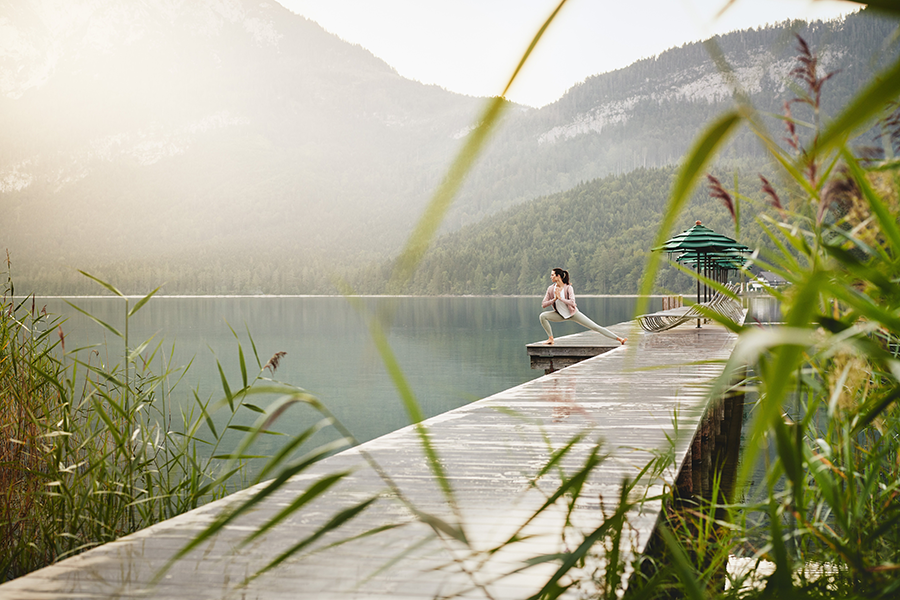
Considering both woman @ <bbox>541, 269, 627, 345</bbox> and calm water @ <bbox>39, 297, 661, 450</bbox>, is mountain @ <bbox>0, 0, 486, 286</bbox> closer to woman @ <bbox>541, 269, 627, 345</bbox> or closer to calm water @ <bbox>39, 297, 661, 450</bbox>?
calm water @ <bbox>39, 297, 661, 450</bbox>

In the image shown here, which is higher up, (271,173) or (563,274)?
(271,173)

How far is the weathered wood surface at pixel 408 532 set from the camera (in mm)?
1753

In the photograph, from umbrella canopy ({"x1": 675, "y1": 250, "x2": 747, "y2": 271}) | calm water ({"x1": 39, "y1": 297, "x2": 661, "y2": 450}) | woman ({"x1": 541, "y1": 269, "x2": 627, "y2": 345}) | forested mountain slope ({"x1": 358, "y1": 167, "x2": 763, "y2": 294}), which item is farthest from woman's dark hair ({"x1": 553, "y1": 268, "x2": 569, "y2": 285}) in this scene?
forested mountain slope ({"x1": 358, "y1": 167, "x2": 763, "y2": 294})

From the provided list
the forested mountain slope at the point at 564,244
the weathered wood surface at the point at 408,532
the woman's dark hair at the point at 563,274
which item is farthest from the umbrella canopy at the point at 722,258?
the forested mountain slope at the point at 564,244

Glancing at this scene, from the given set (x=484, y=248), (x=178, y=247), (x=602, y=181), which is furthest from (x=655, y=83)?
(x=178, y=247)

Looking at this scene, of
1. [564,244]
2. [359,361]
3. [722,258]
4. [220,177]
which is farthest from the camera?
[220,177]

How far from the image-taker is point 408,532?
2189 mm

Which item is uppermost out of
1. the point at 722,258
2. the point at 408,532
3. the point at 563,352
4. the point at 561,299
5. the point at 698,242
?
the point at 698,242

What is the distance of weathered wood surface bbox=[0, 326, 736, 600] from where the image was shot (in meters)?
1.75

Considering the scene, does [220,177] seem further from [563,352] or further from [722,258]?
[722,258]

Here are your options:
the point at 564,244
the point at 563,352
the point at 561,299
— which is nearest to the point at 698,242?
the point at 563,352

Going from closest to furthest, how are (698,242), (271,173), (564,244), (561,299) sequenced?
1. (561,299)
2. (698,242)
3. (564,244)
4. (271,173)

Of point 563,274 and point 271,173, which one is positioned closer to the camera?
point 563,274

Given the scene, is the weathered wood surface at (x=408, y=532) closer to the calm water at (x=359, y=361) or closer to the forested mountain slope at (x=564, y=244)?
the calm water at (x=359, y=361)
